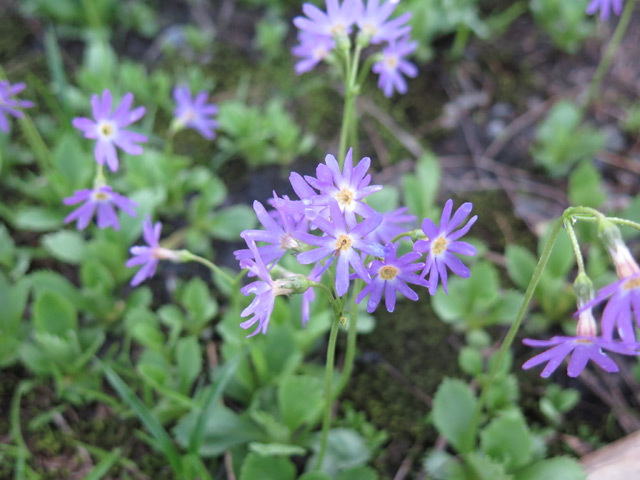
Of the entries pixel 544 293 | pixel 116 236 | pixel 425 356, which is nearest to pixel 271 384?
pixel 425 356

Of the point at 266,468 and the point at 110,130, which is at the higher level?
the point at 110,130

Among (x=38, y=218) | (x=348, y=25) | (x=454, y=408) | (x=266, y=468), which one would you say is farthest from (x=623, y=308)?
(x=38, y=218)

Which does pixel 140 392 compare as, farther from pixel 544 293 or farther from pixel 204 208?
pixel 544 293

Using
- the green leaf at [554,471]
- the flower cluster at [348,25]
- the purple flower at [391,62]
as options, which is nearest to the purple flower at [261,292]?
the flower cluster at [348,25]

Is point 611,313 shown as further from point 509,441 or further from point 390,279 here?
point 509,441

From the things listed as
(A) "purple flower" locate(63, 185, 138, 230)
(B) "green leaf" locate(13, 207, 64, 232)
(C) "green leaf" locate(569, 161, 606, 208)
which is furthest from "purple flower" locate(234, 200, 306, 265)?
(C) "green leaf" locate(569, 161, 606, 208)

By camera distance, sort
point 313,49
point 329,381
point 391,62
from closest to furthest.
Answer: point 329,381 → point 313,49 → point 391,62

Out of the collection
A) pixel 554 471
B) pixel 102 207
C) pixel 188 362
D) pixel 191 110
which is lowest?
pixel 554 471

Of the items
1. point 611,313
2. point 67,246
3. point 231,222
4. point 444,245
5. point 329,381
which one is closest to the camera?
point 611,313
